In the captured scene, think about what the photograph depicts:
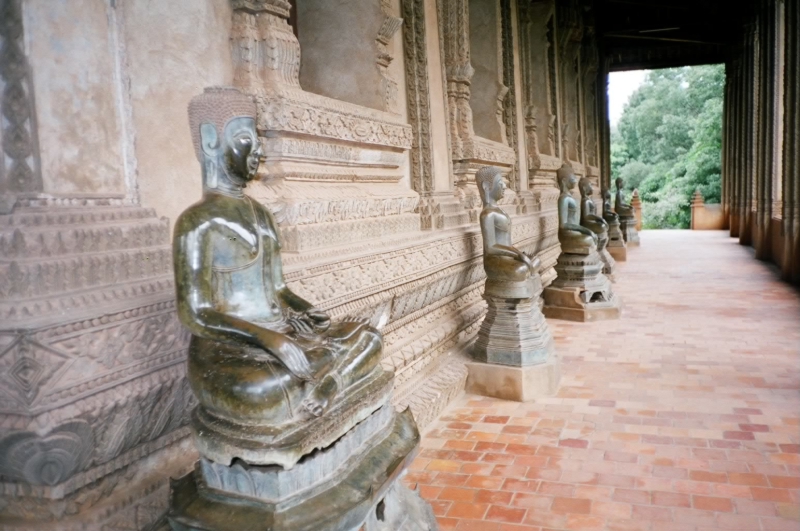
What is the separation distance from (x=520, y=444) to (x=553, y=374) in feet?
3.36

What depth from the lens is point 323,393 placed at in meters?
2.02

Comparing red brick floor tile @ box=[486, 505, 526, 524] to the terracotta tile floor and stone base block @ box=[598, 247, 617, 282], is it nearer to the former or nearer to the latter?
the terracotta tile floor

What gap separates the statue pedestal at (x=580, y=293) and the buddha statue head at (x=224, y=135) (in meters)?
5.69

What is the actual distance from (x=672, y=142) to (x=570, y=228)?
2993 centimetres

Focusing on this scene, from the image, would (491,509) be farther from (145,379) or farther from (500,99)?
(500,99)

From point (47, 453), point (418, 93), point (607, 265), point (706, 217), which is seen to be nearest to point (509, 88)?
point (607, 265)

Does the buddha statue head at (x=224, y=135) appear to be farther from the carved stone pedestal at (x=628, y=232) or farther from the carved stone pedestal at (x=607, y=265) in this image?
the carved stone pedestal at (x=628, y=232)

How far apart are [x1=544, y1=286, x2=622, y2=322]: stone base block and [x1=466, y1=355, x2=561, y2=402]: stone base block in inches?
99.9

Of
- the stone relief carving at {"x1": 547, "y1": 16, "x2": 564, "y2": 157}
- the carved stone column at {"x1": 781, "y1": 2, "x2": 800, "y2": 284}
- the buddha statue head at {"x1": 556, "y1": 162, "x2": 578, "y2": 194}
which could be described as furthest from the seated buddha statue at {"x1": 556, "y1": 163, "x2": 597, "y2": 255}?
the carved stone column at {"x1": 781, "y1": 2, "x2": 800, "y2": 284}

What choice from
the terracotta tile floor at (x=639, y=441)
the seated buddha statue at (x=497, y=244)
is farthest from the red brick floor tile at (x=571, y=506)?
the seated buddha statue at (x=497, y=244)

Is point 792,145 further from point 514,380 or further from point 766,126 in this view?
point 514,380

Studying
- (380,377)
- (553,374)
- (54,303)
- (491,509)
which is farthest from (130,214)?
(553,374)

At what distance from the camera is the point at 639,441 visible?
3787mm

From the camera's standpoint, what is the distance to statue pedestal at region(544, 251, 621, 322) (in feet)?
23.8
